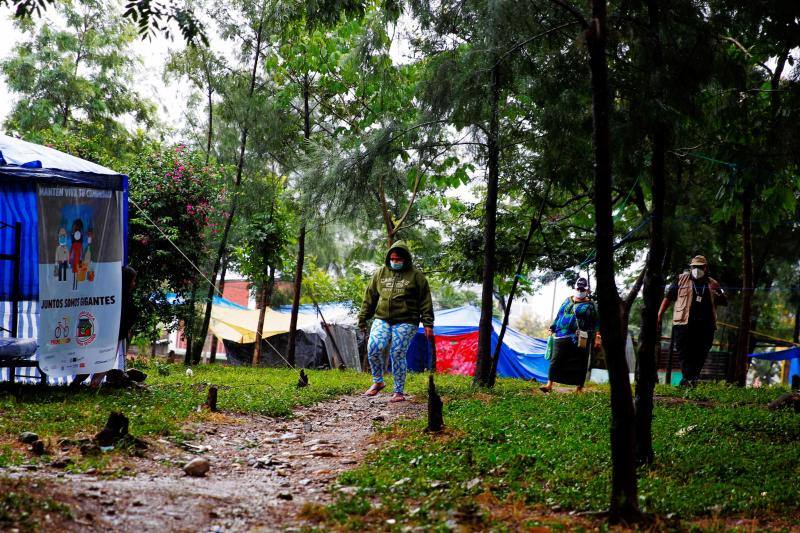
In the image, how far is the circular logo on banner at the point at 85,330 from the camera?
29.2 feet

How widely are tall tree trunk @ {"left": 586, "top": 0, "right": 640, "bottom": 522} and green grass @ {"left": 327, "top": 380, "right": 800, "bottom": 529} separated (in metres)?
0.34

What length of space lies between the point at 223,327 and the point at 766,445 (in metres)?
25.4

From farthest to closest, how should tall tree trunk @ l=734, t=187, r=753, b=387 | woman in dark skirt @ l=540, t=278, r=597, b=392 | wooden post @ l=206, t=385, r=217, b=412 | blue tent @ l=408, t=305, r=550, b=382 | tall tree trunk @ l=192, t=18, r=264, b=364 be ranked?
blue tent @ l=408, t=305, r=550, b=382, tall tree trunk @ l=192, t=18, r=264, b=364, tall tree trunk @ l=734, t=187, r=753, b=387, woman in dark skirt @ l=540, t=278, r=597, b=392, wooden post @ l=206, t=385, r=217, b=412

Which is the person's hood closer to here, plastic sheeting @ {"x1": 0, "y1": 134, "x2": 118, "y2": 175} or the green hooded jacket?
the green hooded jacket

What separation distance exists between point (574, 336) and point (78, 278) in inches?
284

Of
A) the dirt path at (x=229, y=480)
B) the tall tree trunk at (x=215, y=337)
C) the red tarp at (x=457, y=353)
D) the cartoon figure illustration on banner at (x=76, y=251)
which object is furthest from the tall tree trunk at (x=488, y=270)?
the red tarp at (x=457, y=353)

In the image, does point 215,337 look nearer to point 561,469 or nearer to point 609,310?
point 561,469

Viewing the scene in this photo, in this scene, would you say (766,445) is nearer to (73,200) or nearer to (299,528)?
(299,528)

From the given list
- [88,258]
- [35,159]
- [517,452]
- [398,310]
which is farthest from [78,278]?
[517,452]

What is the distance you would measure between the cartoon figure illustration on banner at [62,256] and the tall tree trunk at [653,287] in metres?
6.86

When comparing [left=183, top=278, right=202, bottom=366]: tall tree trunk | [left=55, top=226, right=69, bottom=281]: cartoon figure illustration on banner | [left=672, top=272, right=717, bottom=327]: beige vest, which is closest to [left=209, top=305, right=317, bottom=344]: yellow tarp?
[left=183, top=278, right=202, bottom=366]: tall tree trunk

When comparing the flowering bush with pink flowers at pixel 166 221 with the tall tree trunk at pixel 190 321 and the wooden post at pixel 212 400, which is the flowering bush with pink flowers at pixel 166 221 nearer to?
the tall tree trunk at pixel 190 321

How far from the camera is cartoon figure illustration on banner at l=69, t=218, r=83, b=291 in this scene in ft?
29.3

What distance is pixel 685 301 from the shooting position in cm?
1069
